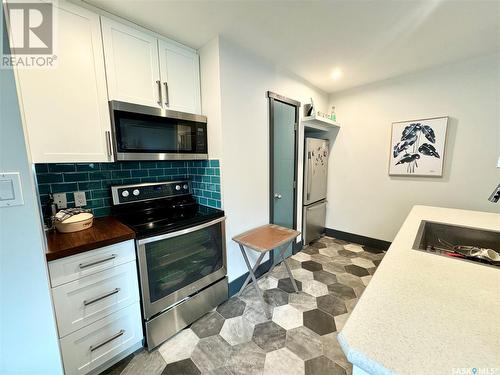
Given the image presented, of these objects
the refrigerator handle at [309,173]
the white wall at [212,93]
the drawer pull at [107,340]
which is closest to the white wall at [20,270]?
the drawer pull at [107,340]

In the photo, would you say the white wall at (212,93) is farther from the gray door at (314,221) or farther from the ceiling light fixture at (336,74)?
the gray door at (314,221)

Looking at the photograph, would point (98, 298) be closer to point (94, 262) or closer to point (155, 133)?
point (94, 262)

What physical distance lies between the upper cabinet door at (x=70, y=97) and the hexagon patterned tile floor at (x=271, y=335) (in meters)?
1.49

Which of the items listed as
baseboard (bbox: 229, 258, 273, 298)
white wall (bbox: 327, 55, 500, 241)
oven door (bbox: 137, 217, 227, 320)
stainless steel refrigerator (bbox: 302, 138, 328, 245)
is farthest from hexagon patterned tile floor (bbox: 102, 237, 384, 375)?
white wall (bbox: 327, 55, 500, 241)

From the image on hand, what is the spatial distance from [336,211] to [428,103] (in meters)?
1.83

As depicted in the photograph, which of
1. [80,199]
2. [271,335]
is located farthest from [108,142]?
[271,335]

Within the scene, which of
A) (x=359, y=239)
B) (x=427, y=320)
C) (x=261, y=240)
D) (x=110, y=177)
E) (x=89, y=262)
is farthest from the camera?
(x=359, y=239)

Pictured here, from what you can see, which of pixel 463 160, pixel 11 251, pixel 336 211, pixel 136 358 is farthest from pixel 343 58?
pixel 136 358

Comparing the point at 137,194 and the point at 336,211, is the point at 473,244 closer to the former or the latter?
the point at 336,211

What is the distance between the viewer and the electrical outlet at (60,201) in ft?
4.82

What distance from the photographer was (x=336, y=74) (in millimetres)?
2465

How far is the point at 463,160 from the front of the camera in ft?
7.31

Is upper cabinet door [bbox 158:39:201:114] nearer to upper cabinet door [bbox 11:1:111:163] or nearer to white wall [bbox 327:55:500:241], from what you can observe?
upper cabinet door [bbox 11:1:111:163]

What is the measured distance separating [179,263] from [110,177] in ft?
3.15
